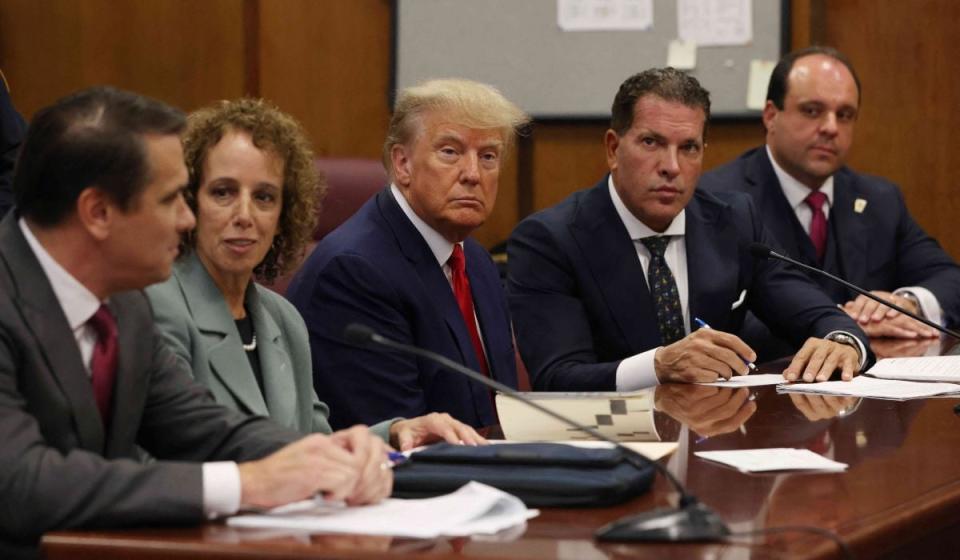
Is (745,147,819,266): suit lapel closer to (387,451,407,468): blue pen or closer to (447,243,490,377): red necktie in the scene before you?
(447,243,490,377): red necktie

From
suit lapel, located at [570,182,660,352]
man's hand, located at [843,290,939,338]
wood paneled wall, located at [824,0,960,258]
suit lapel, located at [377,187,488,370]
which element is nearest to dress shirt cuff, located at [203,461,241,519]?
suit lapel, located at [377,187,488,370]

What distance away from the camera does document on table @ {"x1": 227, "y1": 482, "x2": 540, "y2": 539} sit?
1.65 metres

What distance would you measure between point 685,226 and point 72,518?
2243 millimetres

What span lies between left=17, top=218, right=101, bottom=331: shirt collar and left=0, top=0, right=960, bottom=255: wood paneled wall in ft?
12.6

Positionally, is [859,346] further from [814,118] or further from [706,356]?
[814,118]

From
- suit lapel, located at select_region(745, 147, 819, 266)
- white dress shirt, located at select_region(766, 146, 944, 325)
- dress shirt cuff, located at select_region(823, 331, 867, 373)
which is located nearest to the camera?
dress shirt cuff, located at select_region(823, 331, 867, 373)

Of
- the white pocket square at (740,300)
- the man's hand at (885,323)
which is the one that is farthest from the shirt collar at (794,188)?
the white pocket square at (740,300)

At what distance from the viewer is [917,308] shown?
4.39 meters

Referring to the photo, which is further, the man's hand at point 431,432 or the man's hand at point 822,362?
the man's hand at point 822,362

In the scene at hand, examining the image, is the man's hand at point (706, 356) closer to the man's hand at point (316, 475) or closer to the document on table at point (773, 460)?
the document on table at point (773, 460)

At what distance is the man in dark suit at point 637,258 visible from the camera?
3.45 meters

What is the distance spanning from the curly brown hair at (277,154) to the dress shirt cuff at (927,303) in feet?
7.52

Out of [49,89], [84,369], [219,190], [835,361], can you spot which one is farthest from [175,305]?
[49,89]

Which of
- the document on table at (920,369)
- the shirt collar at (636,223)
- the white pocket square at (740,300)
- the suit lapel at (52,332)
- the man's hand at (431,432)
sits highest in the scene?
the suit lapel at (52,332)
